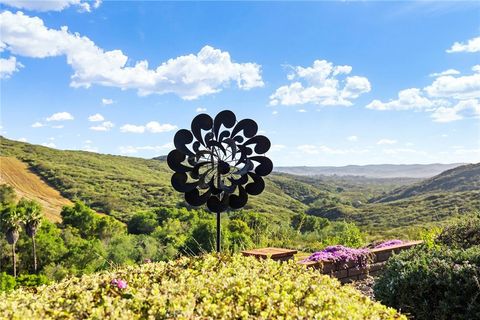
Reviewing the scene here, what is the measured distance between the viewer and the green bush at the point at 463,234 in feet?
19.6

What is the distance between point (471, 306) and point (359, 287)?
2.23 meters

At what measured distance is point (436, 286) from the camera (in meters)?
3.93

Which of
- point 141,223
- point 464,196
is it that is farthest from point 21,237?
point 464,196

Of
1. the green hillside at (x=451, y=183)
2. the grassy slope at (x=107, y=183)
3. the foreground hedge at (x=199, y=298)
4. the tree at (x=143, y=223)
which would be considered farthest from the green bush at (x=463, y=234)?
the green hillside at (x=451, y=183)

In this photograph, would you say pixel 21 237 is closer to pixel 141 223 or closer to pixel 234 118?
pixel 141 223

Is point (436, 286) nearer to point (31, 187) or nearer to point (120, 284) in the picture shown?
point (120, 284)

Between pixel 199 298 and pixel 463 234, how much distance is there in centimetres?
509

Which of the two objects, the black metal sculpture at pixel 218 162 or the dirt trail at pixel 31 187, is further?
the dirt trail at pixel 31 187

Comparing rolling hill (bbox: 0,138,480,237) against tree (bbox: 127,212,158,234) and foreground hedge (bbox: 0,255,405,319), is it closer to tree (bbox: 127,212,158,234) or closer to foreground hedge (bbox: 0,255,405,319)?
tree (bbox: 127,212,158,234)

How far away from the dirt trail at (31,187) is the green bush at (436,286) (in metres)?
52.0

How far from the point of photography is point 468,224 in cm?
626

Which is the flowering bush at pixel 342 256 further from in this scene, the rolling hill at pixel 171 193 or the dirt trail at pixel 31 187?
the dirt trail at pixel 31 187

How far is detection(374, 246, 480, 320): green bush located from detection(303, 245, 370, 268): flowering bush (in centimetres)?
145

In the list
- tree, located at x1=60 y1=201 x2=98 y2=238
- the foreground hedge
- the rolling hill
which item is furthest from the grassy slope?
the foreground hedge
